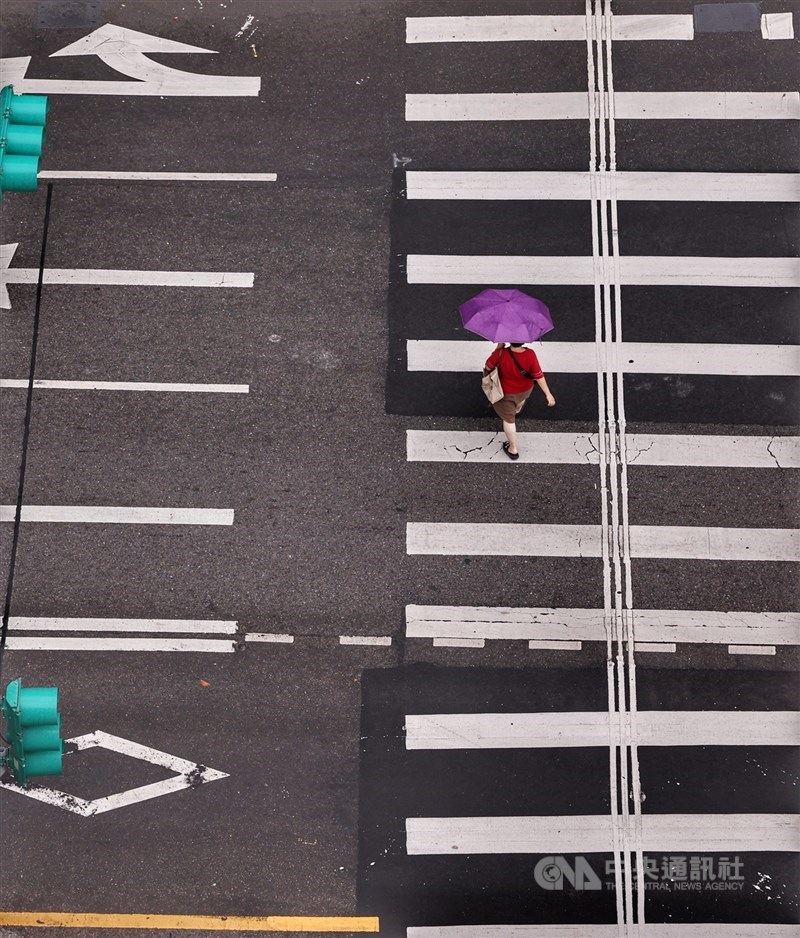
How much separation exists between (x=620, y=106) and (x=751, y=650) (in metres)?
7.22

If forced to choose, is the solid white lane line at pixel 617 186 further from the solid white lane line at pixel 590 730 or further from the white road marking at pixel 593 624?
the solid white lane line at pixel 590 730

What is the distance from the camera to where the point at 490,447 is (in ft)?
39.5

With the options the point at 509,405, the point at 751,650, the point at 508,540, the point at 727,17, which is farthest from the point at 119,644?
the point at 727,17

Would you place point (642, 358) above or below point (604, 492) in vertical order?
above

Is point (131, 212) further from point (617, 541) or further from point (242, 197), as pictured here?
point (617, 541)

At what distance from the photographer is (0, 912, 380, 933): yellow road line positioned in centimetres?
1111

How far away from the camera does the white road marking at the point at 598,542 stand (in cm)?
1175

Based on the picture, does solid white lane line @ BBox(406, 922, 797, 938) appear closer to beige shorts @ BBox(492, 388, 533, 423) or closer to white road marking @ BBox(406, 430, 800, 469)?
white road marking @ BBox(406, 430, 800, 469)

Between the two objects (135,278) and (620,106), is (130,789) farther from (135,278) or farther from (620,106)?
(620,106)

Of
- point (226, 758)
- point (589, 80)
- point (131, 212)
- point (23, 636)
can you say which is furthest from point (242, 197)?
point (226, 758)

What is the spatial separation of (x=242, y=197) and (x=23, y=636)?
6220 millimetres

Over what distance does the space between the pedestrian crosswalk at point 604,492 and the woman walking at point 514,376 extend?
0.80 meters

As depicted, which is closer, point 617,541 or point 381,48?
point 617,541

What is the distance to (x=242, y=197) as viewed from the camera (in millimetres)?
12633
